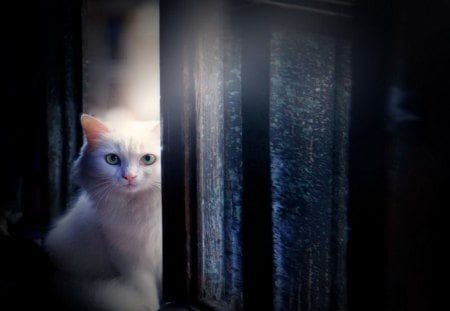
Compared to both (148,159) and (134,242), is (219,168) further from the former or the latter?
(134,242)

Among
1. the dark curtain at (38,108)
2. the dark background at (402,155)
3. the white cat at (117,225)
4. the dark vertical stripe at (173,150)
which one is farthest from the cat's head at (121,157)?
the dark background at (402,155)

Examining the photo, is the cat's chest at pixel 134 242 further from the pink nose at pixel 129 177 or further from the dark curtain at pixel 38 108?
the dark curtain at pixel 38 108

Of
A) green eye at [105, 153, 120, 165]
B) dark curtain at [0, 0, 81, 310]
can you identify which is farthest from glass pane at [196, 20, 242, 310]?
dark curtain at [0, 0, 81, 310]

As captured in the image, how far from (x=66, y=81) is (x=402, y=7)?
2.49 m

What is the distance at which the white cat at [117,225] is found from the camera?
1.77 m

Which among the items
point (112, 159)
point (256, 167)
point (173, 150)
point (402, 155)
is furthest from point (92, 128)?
point (402, 155)

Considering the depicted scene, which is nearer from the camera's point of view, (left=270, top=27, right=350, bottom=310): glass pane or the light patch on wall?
(left=270, top=27, right=350, bottom=310): glass pane

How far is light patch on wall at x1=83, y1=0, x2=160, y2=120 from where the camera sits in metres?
2.51

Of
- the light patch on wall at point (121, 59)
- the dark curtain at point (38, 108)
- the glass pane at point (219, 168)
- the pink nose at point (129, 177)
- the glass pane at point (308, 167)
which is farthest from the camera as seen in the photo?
the dark curtain at point (38, 108)

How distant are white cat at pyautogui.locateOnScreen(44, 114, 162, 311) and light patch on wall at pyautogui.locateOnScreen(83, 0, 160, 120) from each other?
714 millimetres

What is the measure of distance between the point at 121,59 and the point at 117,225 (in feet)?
4.26

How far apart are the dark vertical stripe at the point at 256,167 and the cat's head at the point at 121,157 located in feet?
3.33

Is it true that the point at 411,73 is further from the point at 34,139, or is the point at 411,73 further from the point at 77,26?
the point at 34,139

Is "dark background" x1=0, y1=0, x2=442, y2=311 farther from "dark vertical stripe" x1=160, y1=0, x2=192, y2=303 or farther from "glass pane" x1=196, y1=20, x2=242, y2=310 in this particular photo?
"dark vertical stripe" x1=160, y1=0, x2=192, y2=303
